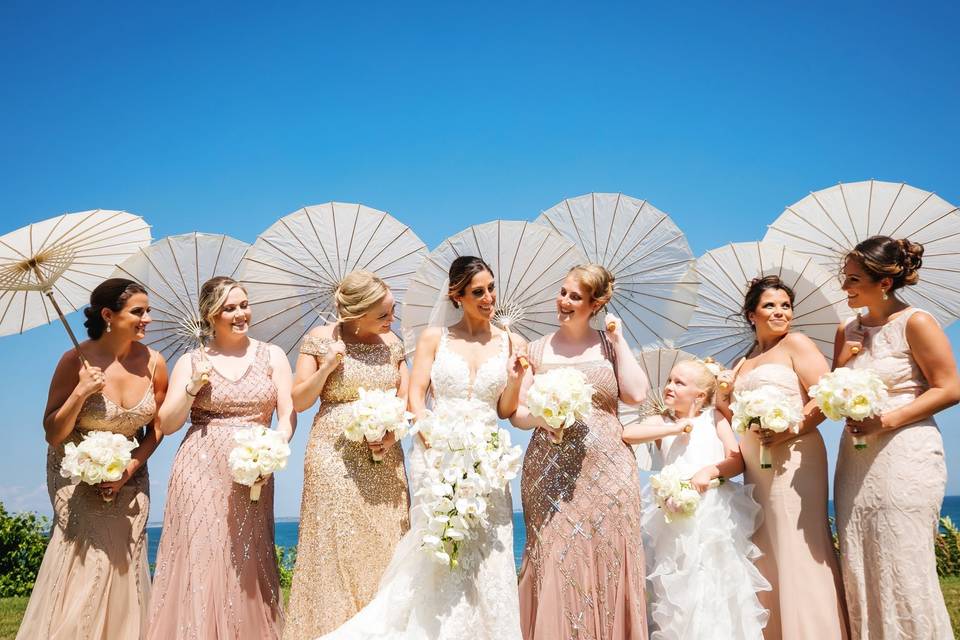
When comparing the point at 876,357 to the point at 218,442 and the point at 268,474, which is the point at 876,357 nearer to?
the point at 268,474

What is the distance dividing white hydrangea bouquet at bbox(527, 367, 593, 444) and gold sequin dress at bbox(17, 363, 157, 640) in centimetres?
345

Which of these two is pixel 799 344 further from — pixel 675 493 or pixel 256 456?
pixel 256 456

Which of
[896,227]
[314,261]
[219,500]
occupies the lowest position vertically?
[219,500]

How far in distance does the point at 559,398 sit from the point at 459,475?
91 cm

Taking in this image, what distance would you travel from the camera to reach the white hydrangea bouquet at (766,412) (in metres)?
5.60

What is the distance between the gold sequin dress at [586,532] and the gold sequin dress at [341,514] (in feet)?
3.66

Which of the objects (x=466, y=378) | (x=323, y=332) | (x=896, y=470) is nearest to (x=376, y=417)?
(x=466, y=378)

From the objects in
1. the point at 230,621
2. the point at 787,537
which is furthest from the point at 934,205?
the point at 230,621

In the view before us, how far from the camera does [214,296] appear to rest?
21.1 feet

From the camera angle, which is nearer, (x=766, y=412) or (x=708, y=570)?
(x=766, y=412)

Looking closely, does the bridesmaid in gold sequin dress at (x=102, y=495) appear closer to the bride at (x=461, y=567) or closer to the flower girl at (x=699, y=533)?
the bride at (x=461, y=567)

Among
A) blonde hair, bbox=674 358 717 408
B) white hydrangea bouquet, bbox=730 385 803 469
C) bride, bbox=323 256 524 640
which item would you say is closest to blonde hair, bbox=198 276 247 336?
bride, bbox=323 256 524 640

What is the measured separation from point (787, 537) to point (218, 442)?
4578 mm

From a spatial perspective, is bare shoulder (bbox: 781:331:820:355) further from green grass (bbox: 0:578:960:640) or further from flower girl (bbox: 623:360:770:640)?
green grass (bbox: 0:578:960:640)
